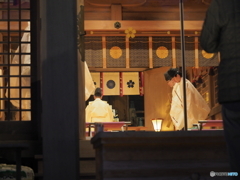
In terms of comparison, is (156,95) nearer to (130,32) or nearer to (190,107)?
(130,32)

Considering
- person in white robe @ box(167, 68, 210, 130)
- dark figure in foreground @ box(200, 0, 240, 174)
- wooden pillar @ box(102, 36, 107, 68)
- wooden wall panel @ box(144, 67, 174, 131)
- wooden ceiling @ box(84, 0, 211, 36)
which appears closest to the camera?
dark figure in foreground @ box(200, 0, 240, 174)

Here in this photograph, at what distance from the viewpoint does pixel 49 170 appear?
558 centimetres

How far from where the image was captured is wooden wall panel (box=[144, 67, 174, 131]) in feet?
46.0

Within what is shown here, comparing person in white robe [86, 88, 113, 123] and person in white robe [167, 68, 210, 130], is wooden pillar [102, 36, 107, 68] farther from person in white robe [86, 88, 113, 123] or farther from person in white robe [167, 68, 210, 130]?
person in white robe [167, 68, 210, 130]

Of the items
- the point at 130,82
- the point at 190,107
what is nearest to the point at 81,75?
the point at 190,107

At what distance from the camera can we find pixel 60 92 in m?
5.66

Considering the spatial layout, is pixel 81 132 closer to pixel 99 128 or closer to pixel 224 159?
pixel 99 128

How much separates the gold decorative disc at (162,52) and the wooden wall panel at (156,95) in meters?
A: 0.70

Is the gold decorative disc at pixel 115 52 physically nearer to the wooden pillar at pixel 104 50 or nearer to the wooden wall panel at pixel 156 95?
the wooden pillar at pixel 104 50

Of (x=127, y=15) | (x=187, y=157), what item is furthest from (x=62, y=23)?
(x=127, y=15)

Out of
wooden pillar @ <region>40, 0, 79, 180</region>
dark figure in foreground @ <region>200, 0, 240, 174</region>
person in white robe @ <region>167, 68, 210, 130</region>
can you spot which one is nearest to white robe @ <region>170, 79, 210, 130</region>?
person in white robe @ <region>167, 68, 210, 130</region>

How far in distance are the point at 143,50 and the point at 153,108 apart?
175cm

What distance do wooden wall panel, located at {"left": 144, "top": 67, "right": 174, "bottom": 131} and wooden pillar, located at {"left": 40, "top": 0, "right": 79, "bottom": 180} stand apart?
27.7 ft

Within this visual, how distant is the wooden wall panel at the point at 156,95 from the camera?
1402 cm
